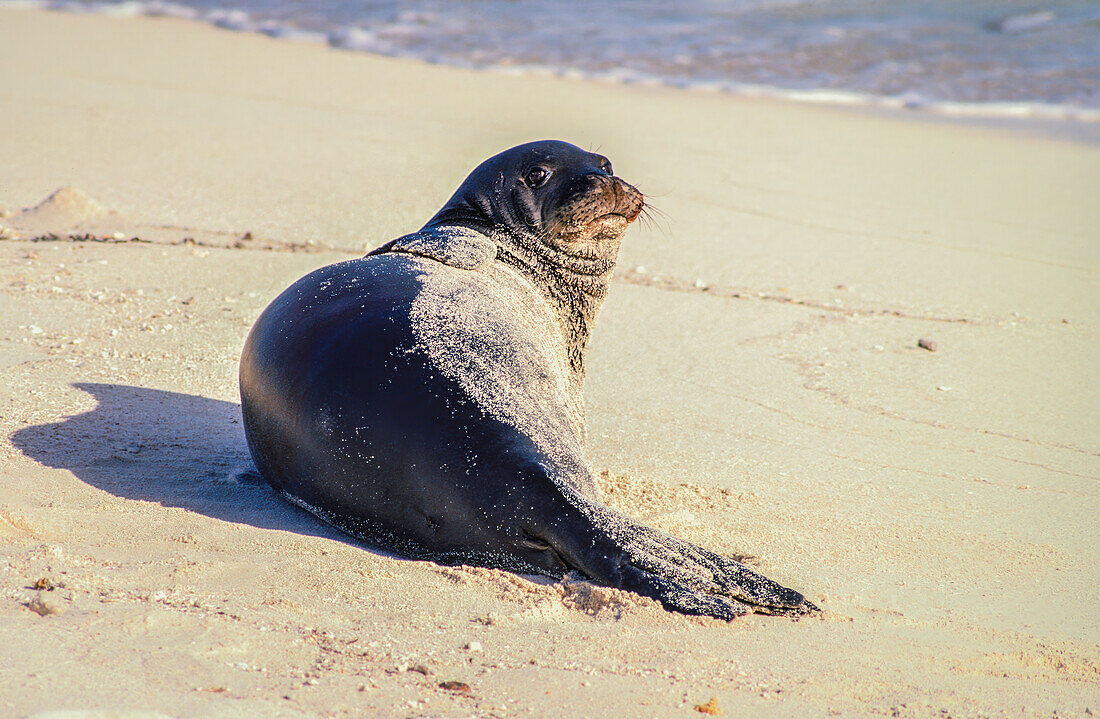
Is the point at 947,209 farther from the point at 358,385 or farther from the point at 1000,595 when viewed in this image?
the point at 358,385

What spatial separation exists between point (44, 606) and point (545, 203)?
2.12 m

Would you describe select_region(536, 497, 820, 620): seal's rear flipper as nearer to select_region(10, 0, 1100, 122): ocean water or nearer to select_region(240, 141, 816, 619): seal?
select_region(240, 141, 816, 619): seal

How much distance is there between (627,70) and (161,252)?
26.3ft

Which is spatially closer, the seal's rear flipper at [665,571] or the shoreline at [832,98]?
the seal's rear flipper at [665,571]

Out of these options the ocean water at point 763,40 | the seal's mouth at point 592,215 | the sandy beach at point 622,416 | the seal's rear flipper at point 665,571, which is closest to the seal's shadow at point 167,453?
the sandy beach at point 622,416

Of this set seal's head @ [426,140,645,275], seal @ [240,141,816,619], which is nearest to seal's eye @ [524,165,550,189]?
seal's head @ [426,140,645,275]

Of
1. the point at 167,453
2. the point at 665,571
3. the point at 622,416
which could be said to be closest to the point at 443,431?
the point at 665,571

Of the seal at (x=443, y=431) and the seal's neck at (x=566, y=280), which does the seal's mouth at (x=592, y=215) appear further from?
the seal at (x=443, y=431)

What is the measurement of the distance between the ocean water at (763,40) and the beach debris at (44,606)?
10169 millimetres

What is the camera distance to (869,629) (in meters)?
2.48

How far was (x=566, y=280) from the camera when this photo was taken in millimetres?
3781

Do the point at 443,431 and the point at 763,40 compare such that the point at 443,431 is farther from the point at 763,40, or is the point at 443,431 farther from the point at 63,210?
the point at 763,40

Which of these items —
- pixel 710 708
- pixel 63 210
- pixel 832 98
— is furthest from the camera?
pixel 832 98

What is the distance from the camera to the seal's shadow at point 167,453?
2.98 meters
